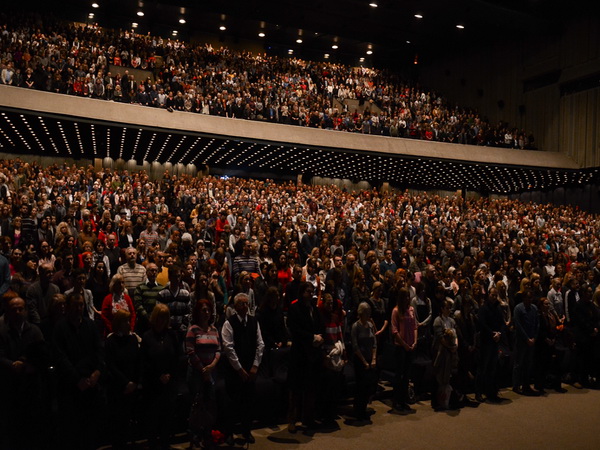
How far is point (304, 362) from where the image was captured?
5.93 m

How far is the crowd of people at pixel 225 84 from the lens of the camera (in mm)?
20484

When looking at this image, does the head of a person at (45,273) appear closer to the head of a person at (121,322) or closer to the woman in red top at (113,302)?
the woman in red top at (113,302)

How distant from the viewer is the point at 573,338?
329 inches

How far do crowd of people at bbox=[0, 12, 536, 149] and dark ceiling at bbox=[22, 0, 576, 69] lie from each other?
3.32 m

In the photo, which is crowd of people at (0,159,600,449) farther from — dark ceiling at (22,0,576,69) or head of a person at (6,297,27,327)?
dark ceiling at (22,0,576,69)

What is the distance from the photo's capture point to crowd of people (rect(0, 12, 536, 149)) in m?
20.5

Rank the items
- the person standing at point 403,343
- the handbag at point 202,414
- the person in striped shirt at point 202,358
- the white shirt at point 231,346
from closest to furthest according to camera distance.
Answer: the handbag at point 202,414, the person in striped shirt at point 202,358, the white shirt at point 231,346, the person standing at point 403,343

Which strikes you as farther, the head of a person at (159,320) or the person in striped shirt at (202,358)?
the person in striped shirt at (202,358)

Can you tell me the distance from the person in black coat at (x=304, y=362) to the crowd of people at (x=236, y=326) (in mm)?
16

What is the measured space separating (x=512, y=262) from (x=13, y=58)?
18.6 metres

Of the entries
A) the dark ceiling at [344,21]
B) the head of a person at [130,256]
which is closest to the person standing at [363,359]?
the head of a person at [130,256]

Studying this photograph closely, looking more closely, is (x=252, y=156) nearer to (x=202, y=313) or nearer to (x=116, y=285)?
(x=116, y=285)

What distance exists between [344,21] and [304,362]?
30.7 m

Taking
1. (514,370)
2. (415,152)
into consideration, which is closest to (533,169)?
(415,152)
